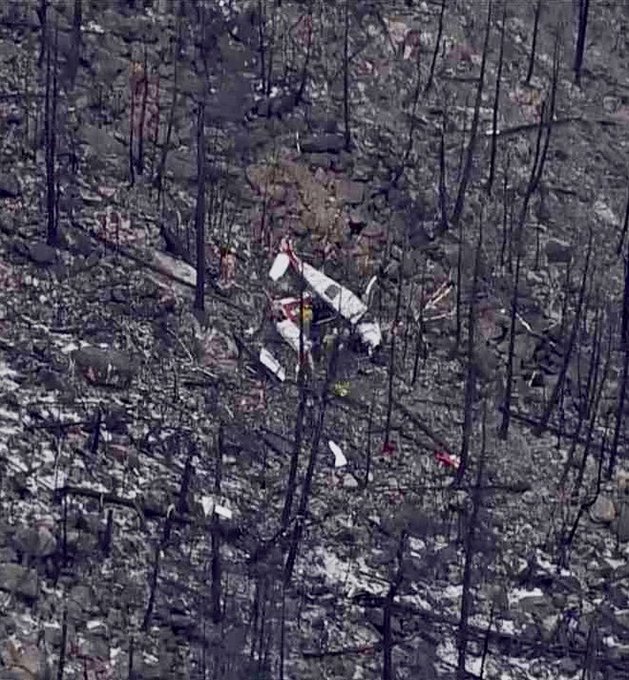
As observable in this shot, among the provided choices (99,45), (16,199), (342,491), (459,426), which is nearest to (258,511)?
(342,491)

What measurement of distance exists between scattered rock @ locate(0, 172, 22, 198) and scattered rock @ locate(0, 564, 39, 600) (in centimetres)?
319

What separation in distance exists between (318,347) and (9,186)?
7.87 feet

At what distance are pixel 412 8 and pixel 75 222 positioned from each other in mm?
3354

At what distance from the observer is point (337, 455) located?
16.5 metres

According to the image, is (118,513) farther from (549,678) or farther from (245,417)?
(549,678)

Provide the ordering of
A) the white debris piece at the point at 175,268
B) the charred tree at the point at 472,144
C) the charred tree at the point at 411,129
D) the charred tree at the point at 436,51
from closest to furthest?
1. the white debris piece at the point at 175,268
2. the charred tree at the point at 472,144
3. the charred tree at the point at 411,129
4. the charred tree at the point at 436,51

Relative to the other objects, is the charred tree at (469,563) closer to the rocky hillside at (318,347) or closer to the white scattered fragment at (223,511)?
the rocky hillside at (318,347)

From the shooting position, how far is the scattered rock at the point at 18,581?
1519 cm

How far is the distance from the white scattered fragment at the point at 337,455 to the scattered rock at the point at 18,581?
2.27m

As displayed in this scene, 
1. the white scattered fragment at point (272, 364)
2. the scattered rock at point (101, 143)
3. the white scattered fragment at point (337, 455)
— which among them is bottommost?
the white scattered fragment at point (337, 455)

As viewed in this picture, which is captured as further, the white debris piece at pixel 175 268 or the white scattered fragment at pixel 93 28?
the white scattered fragment at pixel 93 28

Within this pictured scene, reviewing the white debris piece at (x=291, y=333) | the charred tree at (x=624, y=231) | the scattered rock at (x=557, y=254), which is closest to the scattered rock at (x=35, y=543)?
the white debris piece at (x=291, y=333)

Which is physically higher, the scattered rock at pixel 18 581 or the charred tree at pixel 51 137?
the charred tree at pixel 51 137

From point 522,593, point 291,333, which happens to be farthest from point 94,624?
point 291,333
